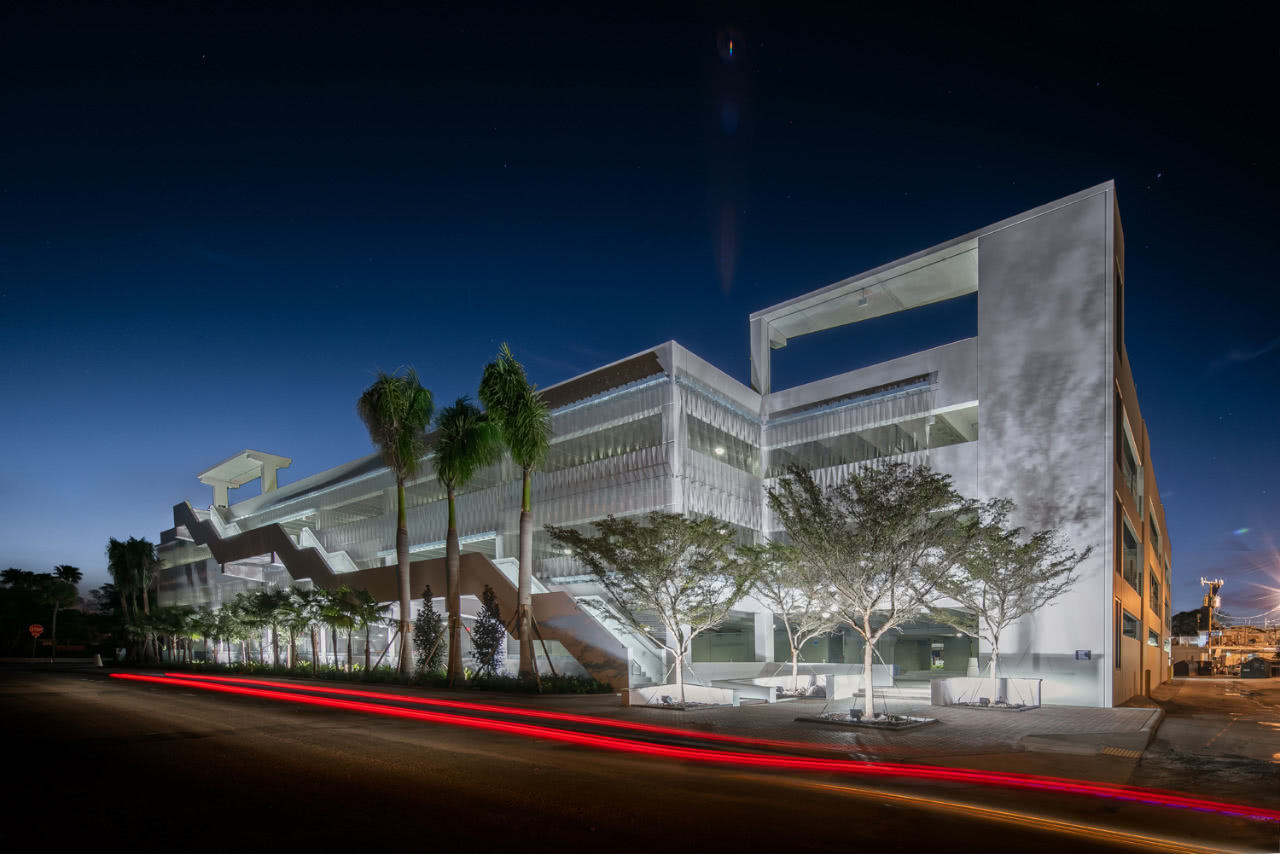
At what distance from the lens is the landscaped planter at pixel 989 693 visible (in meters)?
23.7

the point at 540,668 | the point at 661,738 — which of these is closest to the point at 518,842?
the point at 661,738

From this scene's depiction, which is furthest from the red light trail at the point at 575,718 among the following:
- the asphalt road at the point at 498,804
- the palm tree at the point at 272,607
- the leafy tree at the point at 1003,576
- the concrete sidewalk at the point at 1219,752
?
the leafy tree at the point at 1003,576

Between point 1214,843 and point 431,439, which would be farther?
point 431,439

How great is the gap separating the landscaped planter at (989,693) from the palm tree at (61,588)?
8494 centimetres

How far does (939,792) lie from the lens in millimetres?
10938

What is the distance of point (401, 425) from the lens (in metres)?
34.5

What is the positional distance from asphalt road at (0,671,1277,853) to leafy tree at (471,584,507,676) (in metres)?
15.3

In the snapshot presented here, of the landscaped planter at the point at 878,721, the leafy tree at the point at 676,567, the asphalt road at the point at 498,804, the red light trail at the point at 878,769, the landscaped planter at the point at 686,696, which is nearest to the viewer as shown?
the asphalt road at the point at 498,804

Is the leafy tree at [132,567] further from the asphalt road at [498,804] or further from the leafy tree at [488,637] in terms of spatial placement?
the asphalt road at [498,804]

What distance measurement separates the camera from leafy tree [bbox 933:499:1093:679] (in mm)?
26062

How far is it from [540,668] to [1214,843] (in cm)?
2728

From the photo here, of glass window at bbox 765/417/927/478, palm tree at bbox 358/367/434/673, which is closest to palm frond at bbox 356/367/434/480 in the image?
palm tree at bbox 358/367/434/673

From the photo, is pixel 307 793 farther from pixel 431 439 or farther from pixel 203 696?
pixel 431 439

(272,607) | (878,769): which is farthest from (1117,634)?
(272,607)
